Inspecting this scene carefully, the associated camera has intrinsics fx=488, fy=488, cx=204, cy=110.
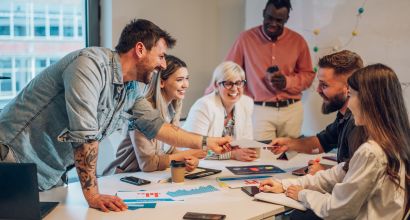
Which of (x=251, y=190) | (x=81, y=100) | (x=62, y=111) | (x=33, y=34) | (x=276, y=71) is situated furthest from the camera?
(x=276, y=71)

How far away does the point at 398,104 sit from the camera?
1926 millimetres

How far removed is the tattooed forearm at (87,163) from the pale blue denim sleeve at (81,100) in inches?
1.7

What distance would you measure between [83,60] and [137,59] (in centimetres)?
31

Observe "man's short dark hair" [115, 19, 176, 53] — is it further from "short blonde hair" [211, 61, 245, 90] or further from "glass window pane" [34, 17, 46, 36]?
"glass window pane" [34, 17, 46, 36]

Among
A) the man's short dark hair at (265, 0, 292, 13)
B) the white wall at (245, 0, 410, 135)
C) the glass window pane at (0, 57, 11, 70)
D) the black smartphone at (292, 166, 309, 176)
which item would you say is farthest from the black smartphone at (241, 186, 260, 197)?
the glass window pane at (0, 57, 11, 70)

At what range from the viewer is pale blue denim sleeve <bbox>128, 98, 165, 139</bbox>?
241cm

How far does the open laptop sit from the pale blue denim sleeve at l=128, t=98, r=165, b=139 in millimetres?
785

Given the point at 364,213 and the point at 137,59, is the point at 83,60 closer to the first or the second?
the point at 137,59

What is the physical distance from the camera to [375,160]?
6.01 ft

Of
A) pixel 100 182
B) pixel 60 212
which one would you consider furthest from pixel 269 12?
pixel 60 212

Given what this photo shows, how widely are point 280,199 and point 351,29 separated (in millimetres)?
2287

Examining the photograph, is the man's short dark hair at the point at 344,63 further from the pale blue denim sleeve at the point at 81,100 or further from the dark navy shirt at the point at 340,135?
the pale blue denim sleeve at the point at 81,100

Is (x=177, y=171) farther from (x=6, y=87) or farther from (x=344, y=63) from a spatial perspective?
(x=6, y=87)

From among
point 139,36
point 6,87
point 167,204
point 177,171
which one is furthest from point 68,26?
point 167,204
